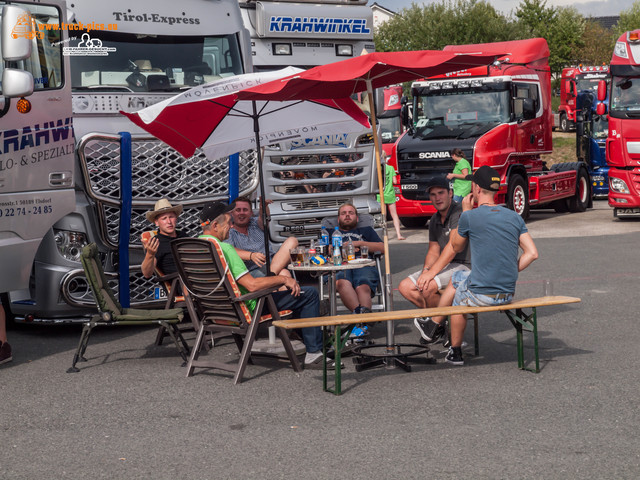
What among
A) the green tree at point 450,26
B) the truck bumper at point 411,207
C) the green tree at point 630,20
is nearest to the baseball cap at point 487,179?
the truck bumper at point 411,207

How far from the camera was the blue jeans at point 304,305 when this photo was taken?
7434mm

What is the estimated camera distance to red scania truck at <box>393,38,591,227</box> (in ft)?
61.2

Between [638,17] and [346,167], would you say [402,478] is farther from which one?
[638,17]

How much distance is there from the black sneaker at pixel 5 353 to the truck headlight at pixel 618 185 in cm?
1407

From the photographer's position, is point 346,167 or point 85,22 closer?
point 85,22

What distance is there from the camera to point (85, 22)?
29.9ft

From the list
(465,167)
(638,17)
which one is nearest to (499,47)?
(465,167)

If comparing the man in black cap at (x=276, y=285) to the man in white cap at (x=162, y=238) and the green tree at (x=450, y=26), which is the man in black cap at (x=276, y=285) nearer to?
the man in white cap at (x=162, y=238)

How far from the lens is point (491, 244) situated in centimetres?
684

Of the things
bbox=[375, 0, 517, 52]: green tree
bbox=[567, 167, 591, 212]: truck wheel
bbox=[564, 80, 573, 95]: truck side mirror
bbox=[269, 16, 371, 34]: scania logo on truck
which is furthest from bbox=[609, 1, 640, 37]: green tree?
bbox=[269, 16, 371, 34]: scania logo on truck

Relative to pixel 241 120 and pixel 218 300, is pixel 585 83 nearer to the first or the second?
pixel 241 120

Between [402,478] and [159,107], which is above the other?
[159,107]

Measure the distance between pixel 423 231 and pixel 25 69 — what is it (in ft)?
41.2
